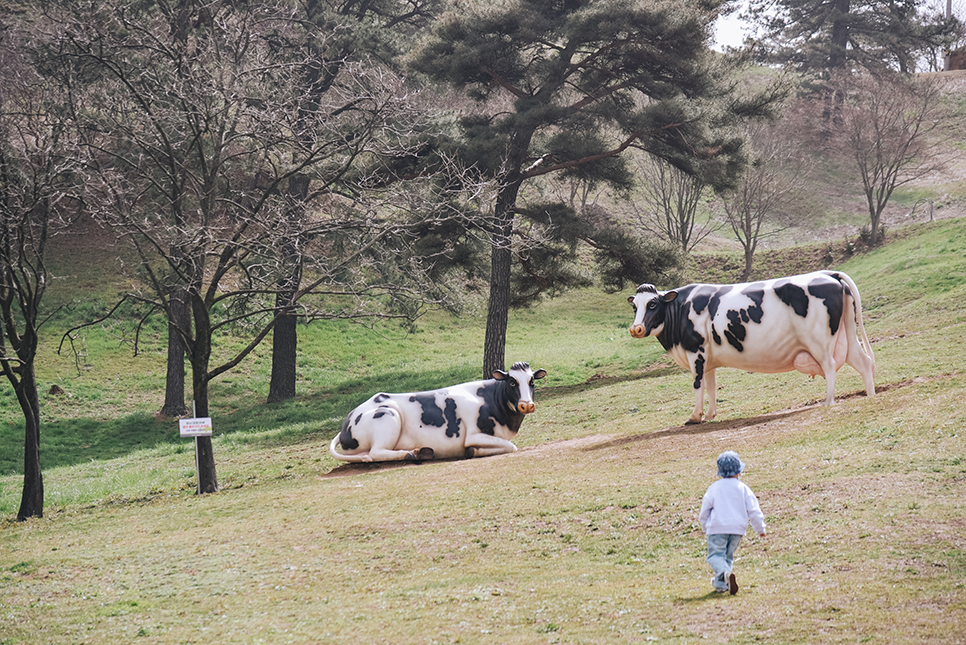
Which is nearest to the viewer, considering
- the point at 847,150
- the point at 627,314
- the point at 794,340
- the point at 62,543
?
the point at 62,543

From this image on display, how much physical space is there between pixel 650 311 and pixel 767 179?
103ft

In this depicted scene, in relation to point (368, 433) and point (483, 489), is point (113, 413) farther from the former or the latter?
point (483, 489)

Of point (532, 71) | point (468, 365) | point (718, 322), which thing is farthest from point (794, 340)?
point (468, 365)

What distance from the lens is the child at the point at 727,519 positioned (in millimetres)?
7574

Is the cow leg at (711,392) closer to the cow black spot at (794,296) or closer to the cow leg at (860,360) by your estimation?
the cow black spot at (794,296)

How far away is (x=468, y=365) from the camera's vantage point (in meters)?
35.4

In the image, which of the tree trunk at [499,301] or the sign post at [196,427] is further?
the tree trunk at [499,301]

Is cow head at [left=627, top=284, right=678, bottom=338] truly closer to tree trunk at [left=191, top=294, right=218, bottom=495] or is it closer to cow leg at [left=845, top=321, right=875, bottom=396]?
cow leg at [left=845, top=321, right=875, bottom=396]

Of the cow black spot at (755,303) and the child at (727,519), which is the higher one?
the cow black spot at (755,303)

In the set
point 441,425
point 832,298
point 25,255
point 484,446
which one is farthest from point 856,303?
point 25,255

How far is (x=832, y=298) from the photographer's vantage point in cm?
1530

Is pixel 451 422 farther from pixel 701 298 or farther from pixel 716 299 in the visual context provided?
pixel 716 299

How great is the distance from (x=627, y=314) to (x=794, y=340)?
32.6 meters

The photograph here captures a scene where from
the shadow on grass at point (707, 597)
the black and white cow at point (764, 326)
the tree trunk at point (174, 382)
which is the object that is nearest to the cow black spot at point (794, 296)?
the black and white cow at point (764, 326)
